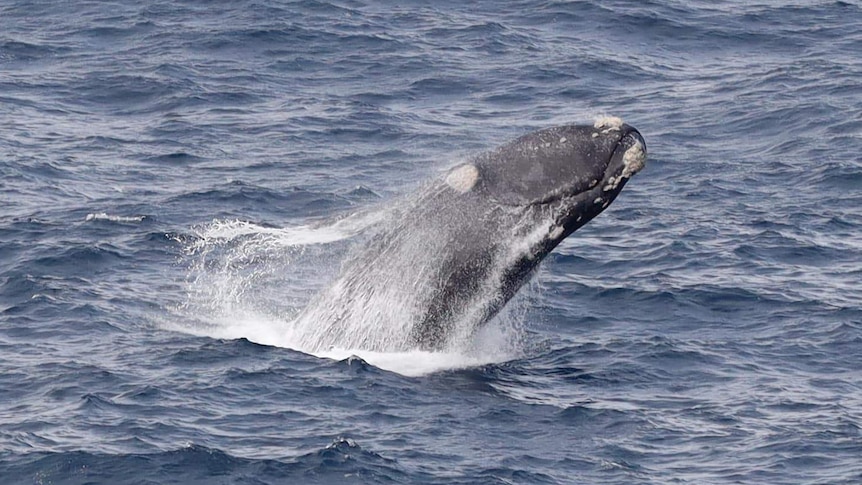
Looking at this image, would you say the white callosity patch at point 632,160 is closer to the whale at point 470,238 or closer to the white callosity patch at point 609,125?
the whale at point 470,238

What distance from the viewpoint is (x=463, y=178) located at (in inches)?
1237

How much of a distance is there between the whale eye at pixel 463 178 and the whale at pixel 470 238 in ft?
0.06

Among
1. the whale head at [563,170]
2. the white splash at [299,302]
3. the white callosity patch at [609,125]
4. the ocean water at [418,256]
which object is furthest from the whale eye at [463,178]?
the white callosity patch at [609,125]

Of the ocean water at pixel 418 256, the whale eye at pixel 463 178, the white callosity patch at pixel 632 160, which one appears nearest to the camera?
the ocean water at pixel 418 256

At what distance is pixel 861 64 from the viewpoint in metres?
57.7

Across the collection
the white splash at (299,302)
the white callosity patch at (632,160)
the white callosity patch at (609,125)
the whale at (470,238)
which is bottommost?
the white splash at (299,302)

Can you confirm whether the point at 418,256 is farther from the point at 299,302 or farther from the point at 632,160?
the point at 299,302

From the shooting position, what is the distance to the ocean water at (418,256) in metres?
29.7

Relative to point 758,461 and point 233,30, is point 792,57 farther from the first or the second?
point 758,461

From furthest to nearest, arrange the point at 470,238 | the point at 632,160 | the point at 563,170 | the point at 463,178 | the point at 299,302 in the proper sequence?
the point at 299,302 < the point at 470,238 < the point at 463,178 < the point at 563,170 < the point at 632,160

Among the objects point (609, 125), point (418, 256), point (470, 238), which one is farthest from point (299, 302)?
point (609, 125)

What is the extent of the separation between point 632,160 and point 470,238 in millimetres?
3665

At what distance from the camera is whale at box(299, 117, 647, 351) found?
1206 inches

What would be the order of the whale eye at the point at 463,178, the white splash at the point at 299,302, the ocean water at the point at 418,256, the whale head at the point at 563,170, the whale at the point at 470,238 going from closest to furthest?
1. the ocean water at the point at 418,256
2. the whale head at the point at 563,170
3. the whale at the point at 470,238
4. the whale eye at the point at 463,178
5. the white splash at the point at 299,302
